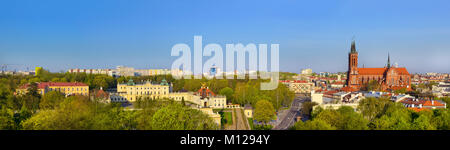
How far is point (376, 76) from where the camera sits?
192 ft

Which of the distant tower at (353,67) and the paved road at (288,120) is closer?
the paved road at (288,120)

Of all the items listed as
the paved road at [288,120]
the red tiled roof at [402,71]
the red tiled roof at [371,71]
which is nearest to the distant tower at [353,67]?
the red tiled roof at [371,71]

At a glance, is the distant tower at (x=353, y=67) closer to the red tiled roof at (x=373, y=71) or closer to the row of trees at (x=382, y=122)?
the red tiled roof at (x=373, y=71)

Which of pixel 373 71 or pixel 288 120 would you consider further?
pixel 373 71

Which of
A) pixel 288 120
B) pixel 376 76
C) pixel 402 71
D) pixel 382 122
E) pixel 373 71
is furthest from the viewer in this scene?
pixel 373 71

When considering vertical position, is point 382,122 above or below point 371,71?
below

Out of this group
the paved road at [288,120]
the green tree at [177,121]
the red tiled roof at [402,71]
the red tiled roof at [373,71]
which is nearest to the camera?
the green tree at [177,121]

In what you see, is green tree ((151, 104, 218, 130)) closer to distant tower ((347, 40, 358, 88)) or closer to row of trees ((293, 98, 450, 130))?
row of trees ((293, 98, 450, 130))

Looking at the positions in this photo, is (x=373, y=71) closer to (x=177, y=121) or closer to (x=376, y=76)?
(x=376, y=76)

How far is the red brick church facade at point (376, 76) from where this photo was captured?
182 feet

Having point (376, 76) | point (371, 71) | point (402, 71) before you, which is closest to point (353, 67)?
point (371, 71)

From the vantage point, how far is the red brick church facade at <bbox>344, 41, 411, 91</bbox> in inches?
2181
